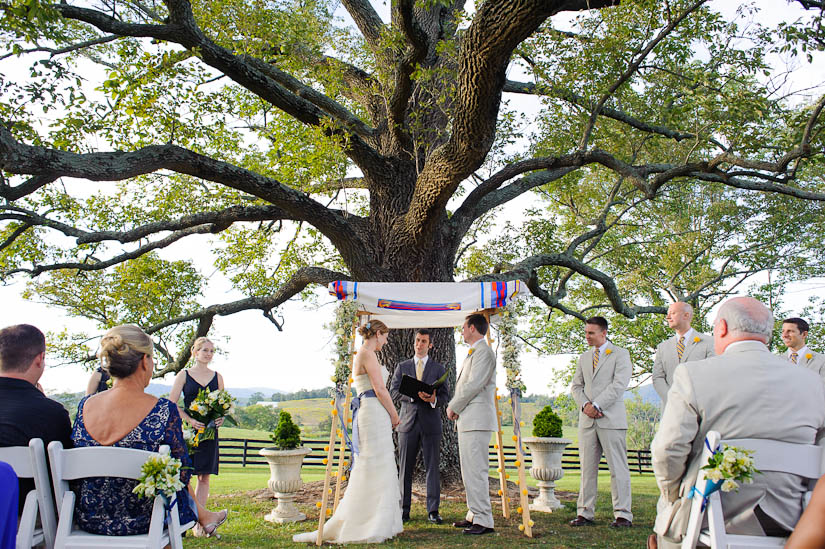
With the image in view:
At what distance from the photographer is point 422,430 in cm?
779

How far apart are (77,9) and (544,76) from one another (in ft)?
20.8

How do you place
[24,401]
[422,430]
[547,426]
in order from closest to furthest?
[24,401]
[422,430]
[547,426]

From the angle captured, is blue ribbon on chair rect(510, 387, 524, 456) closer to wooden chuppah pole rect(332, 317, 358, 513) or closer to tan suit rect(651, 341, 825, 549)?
wooden chuppah pole rect(332, 317, 358, 513)

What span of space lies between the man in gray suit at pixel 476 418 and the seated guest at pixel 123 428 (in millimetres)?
4041

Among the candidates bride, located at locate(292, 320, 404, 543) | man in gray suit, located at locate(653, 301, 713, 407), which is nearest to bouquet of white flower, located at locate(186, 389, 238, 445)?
bride, located at locate(292, 320, 404, 543)

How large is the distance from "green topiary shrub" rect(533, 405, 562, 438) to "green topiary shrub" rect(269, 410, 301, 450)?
3.20 m

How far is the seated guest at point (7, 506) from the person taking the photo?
185 centimetres

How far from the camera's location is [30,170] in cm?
693

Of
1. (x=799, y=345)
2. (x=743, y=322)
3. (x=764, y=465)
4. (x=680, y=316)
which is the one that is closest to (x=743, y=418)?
(x=764, y=465)

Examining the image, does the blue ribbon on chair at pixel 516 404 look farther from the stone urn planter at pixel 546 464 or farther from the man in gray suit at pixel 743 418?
the man in gray suit at pixel 743 418

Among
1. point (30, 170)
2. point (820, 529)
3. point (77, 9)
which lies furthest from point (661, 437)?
point (77, 9)

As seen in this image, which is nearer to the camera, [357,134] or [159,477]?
[159,477]

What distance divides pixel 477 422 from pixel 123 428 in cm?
437

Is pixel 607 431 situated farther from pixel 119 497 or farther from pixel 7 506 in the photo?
pixel 7 506
